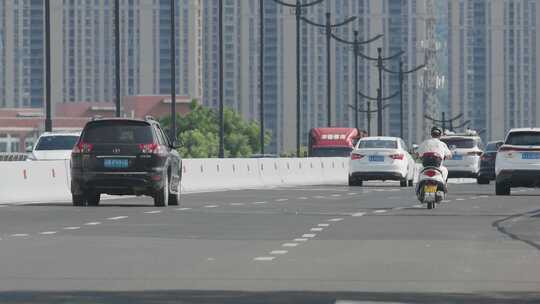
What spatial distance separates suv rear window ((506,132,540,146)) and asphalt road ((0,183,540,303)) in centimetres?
1169

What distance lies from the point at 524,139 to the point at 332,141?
41698 millimetres

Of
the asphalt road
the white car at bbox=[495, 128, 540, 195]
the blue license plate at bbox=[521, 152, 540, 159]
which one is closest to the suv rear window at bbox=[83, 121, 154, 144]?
the asphalt road

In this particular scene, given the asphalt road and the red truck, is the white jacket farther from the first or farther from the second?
the red truck

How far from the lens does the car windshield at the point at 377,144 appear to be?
5288 centimetres

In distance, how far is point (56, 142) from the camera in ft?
165

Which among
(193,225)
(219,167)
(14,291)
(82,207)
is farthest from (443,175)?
(14,291)

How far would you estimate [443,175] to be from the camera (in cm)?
3228

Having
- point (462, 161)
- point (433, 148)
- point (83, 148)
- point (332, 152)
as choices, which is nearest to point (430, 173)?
point (433, 148)

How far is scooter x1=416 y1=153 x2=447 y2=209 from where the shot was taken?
102 feet

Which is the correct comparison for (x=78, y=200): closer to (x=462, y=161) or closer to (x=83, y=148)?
(x=83, y=148)

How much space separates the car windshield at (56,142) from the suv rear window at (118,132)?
17973 mm

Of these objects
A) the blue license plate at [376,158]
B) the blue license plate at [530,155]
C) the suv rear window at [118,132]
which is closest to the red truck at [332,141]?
the blue license plate at [376,158]

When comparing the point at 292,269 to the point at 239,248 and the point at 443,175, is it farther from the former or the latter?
the point at 443,175

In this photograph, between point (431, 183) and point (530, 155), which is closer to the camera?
point (431, 183)
